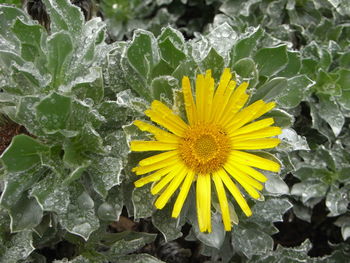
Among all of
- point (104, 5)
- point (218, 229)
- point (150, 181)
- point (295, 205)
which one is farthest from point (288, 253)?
point (104, 5)

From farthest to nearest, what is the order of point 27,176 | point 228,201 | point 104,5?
point 104,5, point 228,201, point 27,176

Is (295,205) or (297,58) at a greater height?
(297,58)

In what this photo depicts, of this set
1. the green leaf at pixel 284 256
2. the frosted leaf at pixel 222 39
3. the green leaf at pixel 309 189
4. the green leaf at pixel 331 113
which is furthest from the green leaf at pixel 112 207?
the green leaf at pixel 331 113

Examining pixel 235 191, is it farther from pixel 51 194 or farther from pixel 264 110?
pixel 51 194

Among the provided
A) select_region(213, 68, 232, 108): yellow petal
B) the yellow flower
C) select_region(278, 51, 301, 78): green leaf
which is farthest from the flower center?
select_region(278, 51, 301, 78): green leaf

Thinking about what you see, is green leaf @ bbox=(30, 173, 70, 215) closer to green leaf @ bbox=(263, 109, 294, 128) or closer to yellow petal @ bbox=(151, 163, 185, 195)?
yellow petal @ bbox=(151, 163, 185, 195)

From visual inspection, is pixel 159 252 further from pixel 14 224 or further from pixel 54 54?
pixel 54 54

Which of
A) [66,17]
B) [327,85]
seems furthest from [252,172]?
[327,85]
